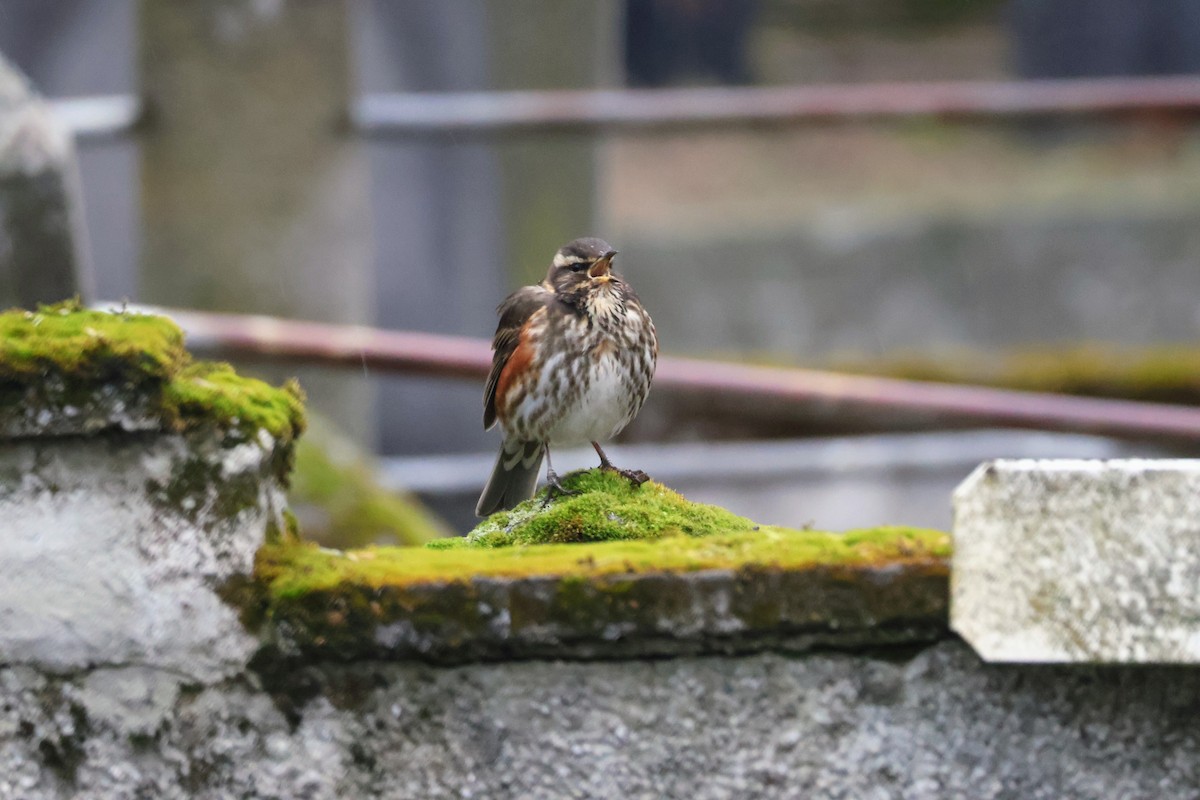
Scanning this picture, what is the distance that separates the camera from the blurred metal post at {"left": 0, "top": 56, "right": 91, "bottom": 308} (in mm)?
4121

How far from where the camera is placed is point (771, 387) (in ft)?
14.4

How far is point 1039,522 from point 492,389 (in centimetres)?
149

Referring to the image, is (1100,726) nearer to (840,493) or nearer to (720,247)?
(840,493)

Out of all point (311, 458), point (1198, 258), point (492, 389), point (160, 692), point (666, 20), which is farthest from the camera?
point (666, 20)

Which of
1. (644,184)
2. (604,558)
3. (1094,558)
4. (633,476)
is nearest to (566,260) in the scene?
(633,476)

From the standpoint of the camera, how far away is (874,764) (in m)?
2.04

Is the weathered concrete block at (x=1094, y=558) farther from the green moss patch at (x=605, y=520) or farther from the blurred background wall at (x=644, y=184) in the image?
the blurred background wall at (x=644, y=184)

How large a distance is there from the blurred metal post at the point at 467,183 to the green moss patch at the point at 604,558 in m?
6.18

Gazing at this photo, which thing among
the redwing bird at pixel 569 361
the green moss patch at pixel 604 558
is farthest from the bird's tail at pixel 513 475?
the green moss patch at pixel 604 558

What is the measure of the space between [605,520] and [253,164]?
186 inches

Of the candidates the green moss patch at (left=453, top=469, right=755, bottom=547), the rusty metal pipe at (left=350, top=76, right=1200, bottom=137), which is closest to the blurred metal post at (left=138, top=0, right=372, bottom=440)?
the rusty metal pipe at (left=350, top=76, right=1200, bottom=137)

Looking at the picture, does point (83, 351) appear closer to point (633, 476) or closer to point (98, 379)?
point (98, 379)

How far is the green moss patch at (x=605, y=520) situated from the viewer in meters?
2.29

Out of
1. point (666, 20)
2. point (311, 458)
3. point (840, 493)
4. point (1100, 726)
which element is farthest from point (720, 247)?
point (1100, 726)
